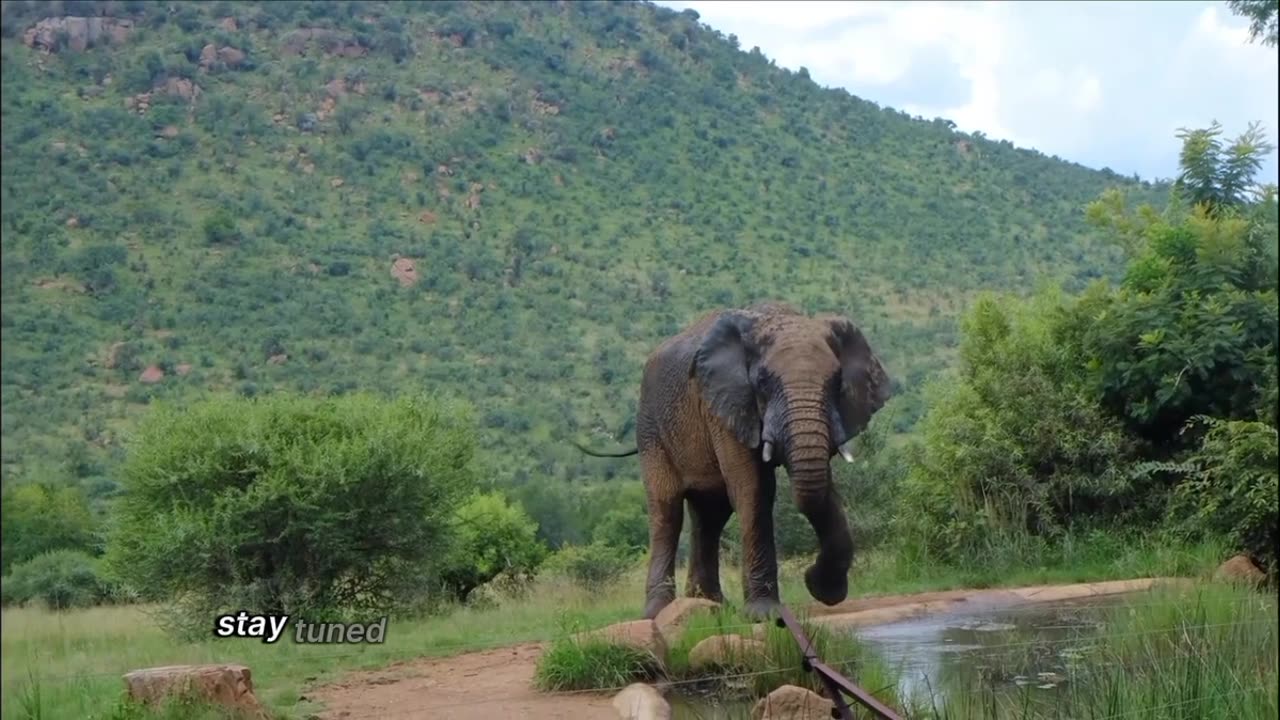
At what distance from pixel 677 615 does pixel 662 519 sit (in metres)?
2.45

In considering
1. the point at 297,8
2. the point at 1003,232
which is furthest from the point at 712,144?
the point at 297,8

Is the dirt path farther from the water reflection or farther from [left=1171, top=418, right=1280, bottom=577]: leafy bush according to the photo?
[left=1171, top=418, right=1280, bottom=577]: leafy bush

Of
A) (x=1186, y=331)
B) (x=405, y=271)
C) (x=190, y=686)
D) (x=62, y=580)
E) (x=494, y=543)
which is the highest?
(x=405, y=271)

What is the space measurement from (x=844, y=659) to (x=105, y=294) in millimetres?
33545

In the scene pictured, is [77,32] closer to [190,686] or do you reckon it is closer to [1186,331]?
[1186,331]

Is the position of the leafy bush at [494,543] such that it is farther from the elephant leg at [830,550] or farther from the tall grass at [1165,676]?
the tall grass at [1165,676]

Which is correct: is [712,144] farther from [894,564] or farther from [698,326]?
[698,326]

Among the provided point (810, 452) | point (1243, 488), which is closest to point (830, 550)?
point (810, 452)

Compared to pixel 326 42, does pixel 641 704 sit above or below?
below

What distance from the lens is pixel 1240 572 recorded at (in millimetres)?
12016

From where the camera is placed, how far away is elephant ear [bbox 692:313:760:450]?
11.0 meters

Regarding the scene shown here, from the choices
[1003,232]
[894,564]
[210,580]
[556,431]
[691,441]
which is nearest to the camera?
[691,441]

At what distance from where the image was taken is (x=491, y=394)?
40281 millimetres

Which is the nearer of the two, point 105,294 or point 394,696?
point 394,696
